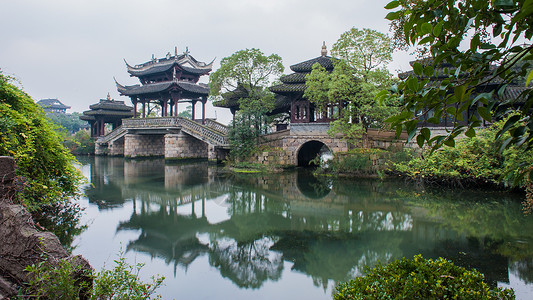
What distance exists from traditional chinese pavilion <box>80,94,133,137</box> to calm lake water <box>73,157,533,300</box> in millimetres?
20703

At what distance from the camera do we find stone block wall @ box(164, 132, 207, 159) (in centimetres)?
2184

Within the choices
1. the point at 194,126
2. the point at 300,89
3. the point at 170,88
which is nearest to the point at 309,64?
the point at 300,89

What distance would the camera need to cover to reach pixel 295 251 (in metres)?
5.53

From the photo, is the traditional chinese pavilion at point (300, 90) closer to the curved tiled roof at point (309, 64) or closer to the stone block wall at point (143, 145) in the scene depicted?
the curved tiled roof at point (309, 64)

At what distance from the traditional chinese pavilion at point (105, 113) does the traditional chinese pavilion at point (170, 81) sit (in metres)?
4.35

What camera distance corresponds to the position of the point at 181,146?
22531 mm

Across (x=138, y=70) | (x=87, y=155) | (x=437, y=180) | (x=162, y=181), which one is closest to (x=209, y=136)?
(x=162, y=181)

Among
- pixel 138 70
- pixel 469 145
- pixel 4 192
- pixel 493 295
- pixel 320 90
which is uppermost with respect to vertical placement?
pixel 138 70

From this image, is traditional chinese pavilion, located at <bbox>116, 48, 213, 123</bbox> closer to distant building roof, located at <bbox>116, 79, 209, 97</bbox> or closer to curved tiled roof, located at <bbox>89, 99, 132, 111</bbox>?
distant building roof, located at <bbox>116, 79, 209, 97</bbox>

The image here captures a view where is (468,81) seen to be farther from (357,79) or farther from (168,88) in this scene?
(168,88)

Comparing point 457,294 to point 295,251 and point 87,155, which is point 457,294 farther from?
point 87,155

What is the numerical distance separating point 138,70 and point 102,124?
24.6 feet

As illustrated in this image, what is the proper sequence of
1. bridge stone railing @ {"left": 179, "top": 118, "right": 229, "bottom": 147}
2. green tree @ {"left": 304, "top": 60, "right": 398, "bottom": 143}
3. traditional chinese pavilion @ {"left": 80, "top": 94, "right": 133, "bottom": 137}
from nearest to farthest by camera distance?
1. green tree @ {"left": 304, "top": 60, "right": 398, "bottom": 143}
2. bridge stone railing @ {"left": 179, "top": 118, "right": 229, "bottom": 147}
3. traditional chinese pavilion @ {"left": 80, "top": 94, "right": 133, "bottom": 137}

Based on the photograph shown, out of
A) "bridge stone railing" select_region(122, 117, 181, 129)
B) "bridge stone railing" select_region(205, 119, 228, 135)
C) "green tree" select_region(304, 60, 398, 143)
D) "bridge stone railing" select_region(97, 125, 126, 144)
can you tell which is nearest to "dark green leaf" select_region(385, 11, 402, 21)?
"green tree" select_region(304, 60, 398, 143)
